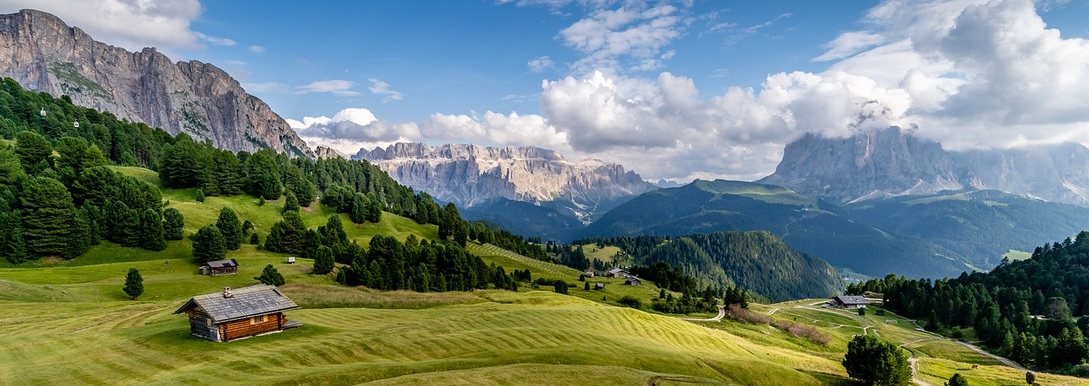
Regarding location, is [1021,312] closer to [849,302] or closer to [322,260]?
[849,302]

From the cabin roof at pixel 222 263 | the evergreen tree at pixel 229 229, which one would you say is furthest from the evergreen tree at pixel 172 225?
the cabin roof at pixel 222 263

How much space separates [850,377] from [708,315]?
67298 millimetres

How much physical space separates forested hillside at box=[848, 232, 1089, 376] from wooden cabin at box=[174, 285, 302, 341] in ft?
485

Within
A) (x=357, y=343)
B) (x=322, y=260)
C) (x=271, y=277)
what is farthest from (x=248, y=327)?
(x=322, y=260)

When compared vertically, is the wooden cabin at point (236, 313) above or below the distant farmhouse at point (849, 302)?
above

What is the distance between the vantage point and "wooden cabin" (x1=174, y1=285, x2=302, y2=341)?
158 feet

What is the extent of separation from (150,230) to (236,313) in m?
82.6

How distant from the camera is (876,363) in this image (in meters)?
63.9

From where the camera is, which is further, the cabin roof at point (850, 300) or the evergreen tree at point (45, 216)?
the cabin roof at point (850, 300)

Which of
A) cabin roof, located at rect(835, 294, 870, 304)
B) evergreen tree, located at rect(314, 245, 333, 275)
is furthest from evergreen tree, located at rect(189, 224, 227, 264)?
cabin roof, located at rect(835, 294, 870, 304)

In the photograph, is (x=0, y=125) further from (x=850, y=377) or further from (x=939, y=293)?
(x=939, y=293)

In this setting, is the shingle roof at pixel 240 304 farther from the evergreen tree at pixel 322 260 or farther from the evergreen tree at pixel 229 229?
the evergreen tree at pixel 229 229

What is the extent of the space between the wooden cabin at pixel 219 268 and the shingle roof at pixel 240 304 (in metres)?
54.3

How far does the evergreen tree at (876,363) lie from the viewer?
207ft
